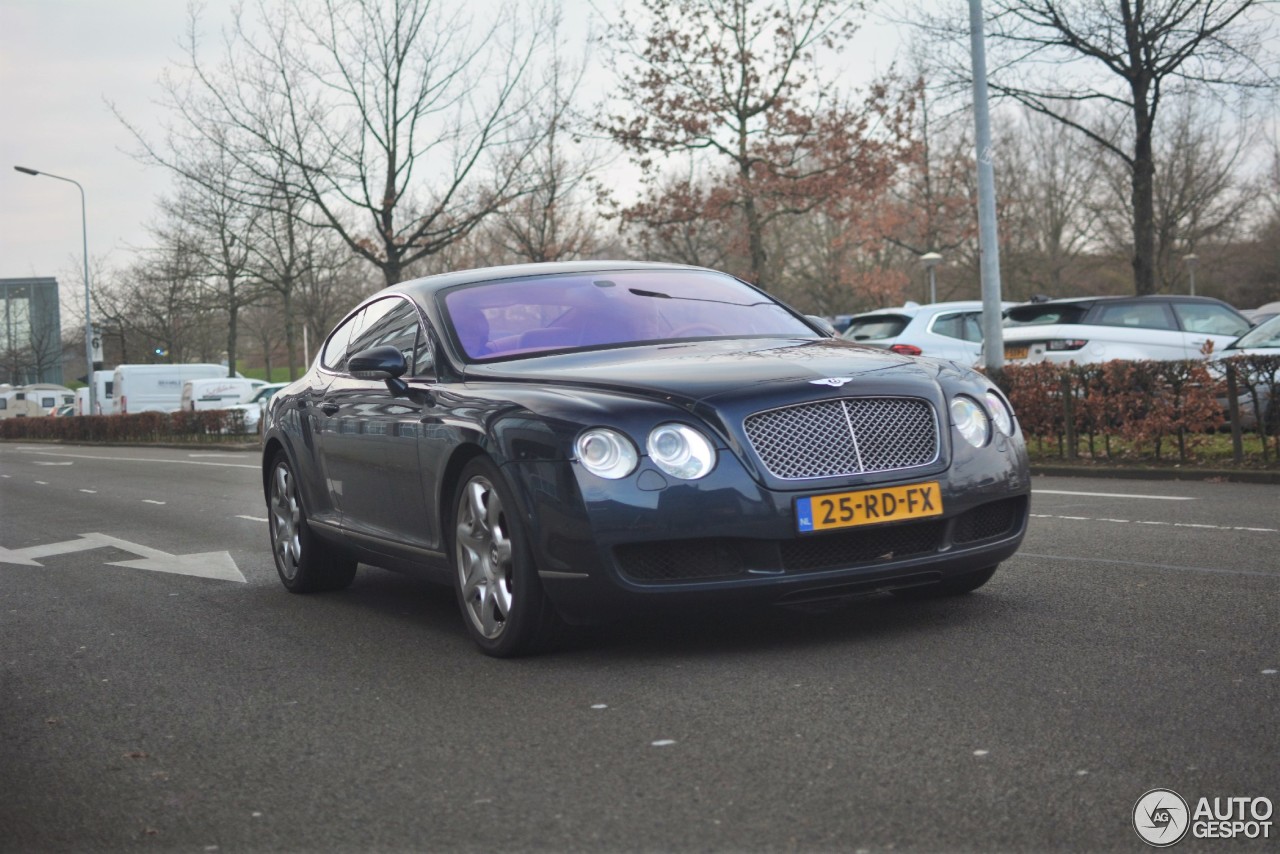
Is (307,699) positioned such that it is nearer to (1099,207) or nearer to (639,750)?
(639,750)

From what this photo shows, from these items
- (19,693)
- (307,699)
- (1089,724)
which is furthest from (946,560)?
(19,693)

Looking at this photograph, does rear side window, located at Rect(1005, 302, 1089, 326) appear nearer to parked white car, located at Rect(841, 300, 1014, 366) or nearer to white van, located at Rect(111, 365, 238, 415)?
parked white car, located at Rect(841, 300, 1014, 366)

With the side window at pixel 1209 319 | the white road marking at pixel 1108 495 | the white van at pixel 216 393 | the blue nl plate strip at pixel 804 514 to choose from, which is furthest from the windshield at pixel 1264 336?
the white van at pixel 216 393

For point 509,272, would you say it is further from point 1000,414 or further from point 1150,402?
point 1150,402

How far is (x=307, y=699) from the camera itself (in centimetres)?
512

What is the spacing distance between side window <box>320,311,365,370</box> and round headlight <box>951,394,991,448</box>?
128 inches

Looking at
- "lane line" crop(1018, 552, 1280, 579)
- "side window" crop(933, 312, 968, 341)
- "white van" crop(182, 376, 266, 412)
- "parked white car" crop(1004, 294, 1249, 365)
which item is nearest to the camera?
"lane line" crop(1018, 552, 1280, 579)

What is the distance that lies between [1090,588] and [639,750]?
3143 mm

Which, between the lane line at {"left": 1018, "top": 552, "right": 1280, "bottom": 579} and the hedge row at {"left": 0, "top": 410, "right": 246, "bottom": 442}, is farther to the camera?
the hedge row at {"left": 0, "top": 410, "right": 246, "bottom": 442}

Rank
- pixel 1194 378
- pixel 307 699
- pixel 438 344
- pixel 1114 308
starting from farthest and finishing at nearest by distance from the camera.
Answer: pixel 1114 308 → pixel 1194 378 → pixel 438 344 → pixel 307 699

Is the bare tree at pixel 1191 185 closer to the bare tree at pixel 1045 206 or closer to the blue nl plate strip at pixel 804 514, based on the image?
the bare tree at pixel 1045 206

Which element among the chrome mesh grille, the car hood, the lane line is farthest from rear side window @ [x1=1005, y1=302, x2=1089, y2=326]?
the chrome mesh grille

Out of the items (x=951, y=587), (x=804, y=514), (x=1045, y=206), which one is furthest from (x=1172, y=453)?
(x=1045, y=206)

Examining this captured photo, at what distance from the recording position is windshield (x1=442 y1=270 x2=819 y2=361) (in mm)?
6383
